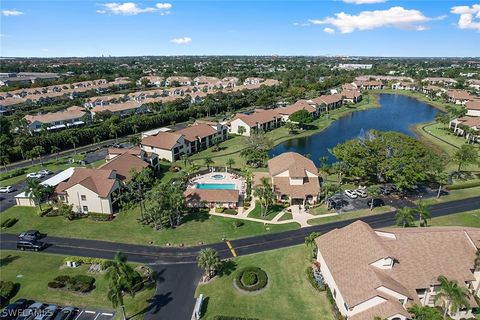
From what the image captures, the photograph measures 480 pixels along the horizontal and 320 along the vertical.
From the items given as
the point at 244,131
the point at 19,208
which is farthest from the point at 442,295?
the point at 244,131

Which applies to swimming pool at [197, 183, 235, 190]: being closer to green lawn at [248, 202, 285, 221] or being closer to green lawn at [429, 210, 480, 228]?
green lawn at [248, 202, 285, 221]

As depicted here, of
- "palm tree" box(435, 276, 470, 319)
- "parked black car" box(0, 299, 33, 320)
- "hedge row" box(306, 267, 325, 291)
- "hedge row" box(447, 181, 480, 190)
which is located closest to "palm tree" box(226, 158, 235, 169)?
"hedge row" box(306, 267, 325, 291)

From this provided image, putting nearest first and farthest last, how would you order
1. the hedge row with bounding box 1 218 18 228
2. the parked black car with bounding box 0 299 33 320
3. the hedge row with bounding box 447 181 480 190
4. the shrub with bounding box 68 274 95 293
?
the parked black car with bounding box 0 299 33 320, the shrub with bounding box 68 274 95 293, the hedge row with bounding box 1 218 18 228, the hedge row with bounding box 447 181 480 190

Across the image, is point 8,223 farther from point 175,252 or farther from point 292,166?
point 292,166

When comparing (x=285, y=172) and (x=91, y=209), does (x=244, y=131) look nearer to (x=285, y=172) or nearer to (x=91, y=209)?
(x=285, y=172)

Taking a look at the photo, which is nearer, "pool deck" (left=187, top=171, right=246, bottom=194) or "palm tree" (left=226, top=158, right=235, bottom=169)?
"pool deck" (left=187, top=171, right=246, bottom=194)

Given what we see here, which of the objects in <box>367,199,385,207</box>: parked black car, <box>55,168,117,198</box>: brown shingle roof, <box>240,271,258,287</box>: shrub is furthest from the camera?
<box>367,199,385,207</box>: parked black car
